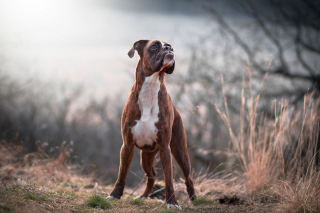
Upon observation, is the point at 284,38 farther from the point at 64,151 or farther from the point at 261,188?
the point at 64,151

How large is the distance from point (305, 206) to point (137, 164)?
17.4m

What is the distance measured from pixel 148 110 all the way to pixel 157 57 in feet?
2.34

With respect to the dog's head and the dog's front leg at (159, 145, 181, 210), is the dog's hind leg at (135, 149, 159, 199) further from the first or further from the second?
the dog's head

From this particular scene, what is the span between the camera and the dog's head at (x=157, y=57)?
14.2ft

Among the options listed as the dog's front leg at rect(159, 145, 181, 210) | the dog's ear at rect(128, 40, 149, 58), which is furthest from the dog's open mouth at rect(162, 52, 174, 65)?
the dog's front leg at rect(159, 145, 181, 210)

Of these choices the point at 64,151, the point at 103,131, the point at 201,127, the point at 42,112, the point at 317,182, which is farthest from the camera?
the point at 103,131

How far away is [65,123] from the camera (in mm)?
21484

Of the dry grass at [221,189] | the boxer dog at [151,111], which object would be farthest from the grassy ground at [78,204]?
the boxer dog at [151,111]

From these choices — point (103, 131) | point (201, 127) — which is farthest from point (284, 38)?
point (103, 131)

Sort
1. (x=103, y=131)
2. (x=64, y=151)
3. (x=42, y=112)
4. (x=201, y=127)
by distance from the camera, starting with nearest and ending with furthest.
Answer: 1. (x=64, y=151)
2. (x=201, y=127)
3. (x=42, y=112)
4. (x=103, y=131)

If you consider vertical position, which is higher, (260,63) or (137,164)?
(260,63)

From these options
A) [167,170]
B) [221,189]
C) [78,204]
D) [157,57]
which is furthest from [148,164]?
[221,189]

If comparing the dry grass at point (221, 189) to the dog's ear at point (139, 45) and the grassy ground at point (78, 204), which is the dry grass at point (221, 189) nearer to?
the grassy ground at point (78, 204)

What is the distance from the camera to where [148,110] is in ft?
15.0
